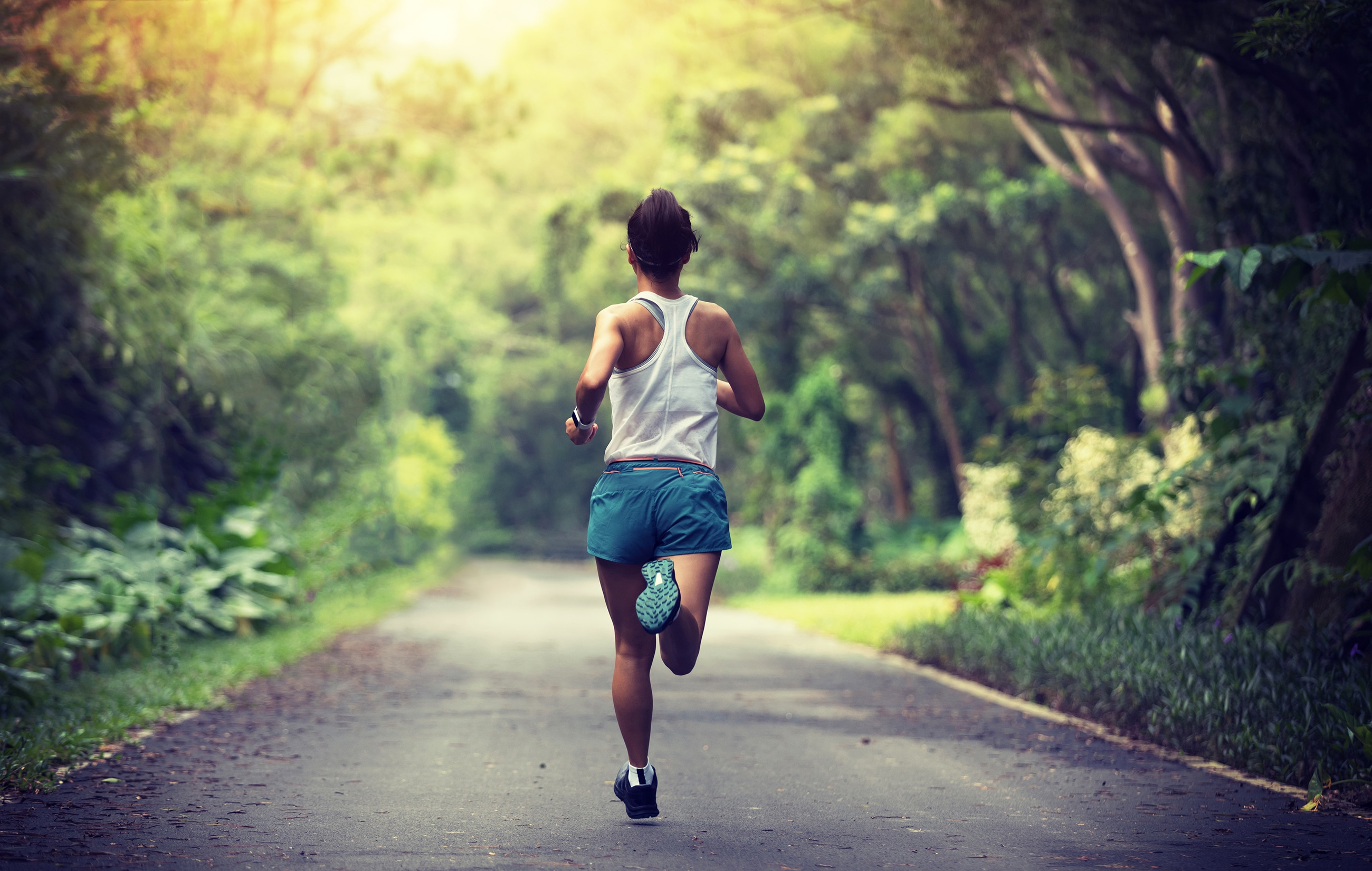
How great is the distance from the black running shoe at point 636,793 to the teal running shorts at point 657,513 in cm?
81

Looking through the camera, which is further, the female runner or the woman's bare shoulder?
the woman's bare shoulder

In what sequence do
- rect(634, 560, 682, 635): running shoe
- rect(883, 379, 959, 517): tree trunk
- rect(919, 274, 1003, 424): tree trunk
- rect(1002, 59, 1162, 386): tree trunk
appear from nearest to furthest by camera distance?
rect(634, 560, 682, 635): running shoe < rect(1002, 59, 1162, 386): tree trunk < rect(919, 274, 1003, 424): tree trunk < rect(883, 379, 959, 517): tree trunk

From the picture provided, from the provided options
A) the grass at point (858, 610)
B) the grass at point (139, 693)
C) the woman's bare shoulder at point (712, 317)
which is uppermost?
the woman's bare shoulder at point (712, 317)

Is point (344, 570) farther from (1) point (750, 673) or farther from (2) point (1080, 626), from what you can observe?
(2) point (1080, 626)

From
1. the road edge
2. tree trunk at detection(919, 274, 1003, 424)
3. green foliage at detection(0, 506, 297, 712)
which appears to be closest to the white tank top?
the road edge

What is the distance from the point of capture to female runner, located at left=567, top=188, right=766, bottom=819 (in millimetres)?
4656

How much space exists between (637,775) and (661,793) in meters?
0.85

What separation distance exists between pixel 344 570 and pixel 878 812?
15.3m

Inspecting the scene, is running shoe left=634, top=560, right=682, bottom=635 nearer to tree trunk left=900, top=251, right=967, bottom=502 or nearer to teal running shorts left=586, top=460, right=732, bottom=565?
teal running shorts left=586, top=460, right=732, bottom=565

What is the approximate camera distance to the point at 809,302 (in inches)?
1000

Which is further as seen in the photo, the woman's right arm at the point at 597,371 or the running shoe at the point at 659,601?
the woman's right arm at the point at 597,371

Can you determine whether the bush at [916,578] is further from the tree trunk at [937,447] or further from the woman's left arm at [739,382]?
the woman's left arm at [739,382]

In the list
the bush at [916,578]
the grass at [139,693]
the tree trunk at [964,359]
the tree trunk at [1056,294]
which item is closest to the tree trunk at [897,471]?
the tree trunk at [964,359]

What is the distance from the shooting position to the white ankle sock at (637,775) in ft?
15.9
